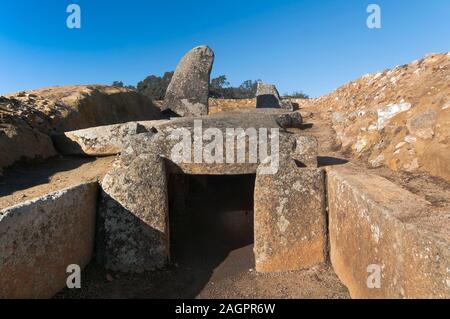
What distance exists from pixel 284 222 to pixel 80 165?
302 cm

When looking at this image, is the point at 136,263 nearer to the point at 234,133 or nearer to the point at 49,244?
the point at 49,244

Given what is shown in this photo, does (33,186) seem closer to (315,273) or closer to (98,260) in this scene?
(98,260)

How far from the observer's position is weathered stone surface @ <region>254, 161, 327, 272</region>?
4316 mm

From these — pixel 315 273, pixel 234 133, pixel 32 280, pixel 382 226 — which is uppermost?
pixel 234 133

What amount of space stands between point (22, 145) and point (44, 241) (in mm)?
2496

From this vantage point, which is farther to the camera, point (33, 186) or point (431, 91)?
point (431, 91)

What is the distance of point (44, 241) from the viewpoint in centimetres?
322

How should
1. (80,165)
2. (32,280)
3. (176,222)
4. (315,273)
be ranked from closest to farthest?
(32,280) < (315,273) < (80,165) < (176,222)

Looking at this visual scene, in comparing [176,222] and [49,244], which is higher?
[49,244]

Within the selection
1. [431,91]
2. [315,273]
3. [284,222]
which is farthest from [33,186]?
[431,91]

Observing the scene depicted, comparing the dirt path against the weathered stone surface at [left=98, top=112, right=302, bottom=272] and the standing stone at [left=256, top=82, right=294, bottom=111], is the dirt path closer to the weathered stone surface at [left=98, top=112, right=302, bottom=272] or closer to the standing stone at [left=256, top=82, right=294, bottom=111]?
the weathered stone surface at [left=98, top=112, right=302, bottom=272]

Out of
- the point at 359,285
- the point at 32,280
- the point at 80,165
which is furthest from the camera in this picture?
the point at 80,165

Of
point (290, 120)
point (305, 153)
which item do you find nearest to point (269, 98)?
point (290, 120)

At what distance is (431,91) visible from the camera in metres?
5.38
